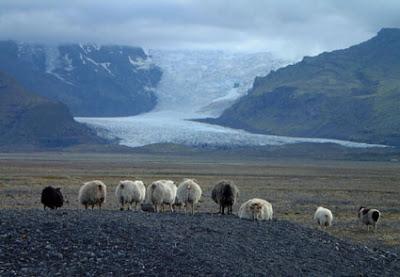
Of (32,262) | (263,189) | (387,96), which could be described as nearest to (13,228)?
(32,262)

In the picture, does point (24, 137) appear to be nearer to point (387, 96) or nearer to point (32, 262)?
point (387, 96)

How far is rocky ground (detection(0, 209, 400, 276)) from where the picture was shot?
1427cm

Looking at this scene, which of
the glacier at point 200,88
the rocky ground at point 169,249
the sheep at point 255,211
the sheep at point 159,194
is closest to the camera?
the rocky ground at point 169,249

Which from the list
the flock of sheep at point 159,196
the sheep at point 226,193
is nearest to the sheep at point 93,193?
the flock of sheep at point 159,196

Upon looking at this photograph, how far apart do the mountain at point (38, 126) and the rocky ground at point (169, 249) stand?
501 ft

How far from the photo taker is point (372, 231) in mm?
26859

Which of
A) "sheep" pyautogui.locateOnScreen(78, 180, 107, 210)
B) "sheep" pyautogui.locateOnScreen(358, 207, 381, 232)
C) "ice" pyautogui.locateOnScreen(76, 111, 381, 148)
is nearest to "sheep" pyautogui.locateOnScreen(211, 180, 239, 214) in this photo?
"sheep" pyautogui.locateOnScreen(78, 180, 107, 210)

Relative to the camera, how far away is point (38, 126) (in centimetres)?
18712

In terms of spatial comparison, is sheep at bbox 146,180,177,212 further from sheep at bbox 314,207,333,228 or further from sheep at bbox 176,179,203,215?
sheep at bbox 314,207,333,228

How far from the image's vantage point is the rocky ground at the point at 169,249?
562 inches

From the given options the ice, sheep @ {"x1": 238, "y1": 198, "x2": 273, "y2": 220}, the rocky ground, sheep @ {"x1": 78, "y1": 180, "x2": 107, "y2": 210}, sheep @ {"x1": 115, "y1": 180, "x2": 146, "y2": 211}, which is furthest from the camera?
the ice

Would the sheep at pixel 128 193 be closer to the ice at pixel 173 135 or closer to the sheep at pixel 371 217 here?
the sheep at pixel 371 217

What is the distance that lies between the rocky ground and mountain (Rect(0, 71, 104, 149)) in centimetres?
15272

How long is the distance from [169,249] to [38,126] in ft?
580
